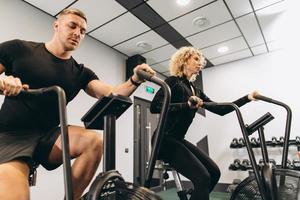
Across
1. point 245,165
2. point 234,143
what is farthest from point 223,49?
point 245,165

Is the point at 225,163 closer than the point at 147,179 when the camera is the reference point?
No

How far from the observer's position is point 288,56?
4.68 meters

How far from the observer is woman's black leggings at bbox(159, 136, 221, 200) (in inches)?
63.3

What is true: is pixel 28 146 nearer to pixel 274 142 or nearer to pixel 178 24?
pixel 178 24

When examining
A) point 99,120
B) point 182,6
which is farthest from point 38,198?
point 182,6

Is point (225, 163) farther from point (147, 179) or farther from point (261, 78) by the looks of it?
point (147, 179)

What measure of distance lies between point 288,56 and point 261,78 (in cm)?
68

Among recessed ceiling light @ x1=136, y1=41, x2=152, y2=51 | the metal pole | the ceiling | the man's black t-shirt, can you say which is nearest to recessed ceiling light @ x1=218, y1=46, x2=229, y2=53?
the ceiling

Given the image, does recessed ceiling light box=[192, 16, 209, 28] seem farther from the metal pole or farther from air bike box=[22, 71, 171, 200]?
the metal pole

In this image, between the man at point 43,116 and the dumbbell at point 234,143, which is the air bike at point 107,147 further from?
the dumbbell at point 234,143

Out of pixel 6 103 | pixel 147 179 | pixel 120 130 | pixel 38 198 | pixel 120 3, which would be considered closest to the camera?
pixel 147 179

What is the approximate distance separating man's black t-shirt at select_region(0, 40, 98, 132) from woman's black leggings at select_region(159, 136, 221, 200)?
89 centimetres

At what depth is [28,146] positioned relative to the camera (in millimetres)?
1068

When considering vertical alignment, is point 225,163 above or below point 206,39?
below
